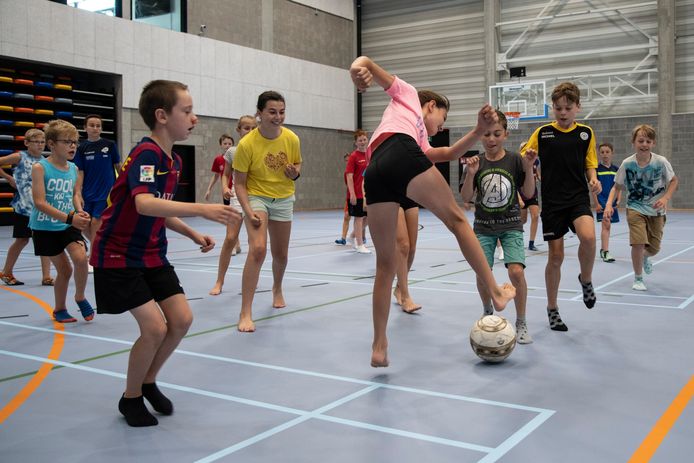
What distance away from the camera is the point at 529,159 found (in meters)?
4.87

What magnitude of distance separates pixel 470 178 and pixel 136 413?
2644 millimetres

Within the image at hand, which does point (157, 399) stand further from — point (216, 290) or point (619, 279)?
point (619, 279)

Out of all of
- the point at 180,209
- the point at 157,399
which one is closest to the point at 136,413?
the point at 157,399

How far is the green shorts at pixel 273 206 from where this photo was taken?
231 inches

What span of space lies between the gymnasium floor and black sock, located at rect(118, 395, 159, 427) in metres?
0.05

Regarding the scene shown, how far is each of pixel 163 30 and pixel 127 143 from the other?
12.2 feet

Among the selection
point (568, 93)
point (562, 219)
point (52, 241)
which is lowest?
point (52, 241)

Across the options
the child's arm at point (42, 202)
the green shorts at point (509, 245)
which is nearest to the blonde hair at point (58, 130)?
the child's arm at point (42, 202)

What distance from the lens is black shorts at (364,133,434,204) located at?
3812mm

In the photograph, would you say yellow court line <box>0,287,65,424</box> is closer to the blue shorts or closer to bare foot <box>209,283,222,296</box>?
bare foot <box>209,283,222,296</box>

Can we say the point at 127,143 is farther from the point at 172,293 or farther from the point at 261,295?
the point at 172,293

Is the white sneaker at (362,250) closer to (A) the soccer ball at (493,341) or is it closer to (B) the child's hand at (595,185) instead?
(B) the child's hand at (595,185)

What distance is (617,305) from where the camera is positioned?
626 centimetres

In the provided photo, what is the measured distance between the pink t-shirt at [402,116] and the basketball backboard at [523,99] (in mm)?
20060
